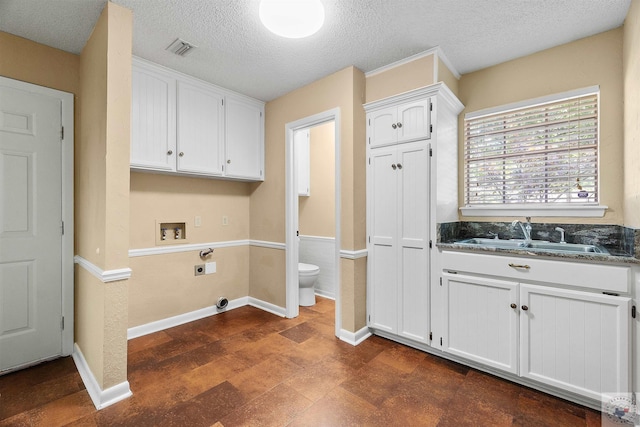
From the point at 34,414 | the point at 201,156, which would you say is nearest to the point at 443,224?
the point at 201,156

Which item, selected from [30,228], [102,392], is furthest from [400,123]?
[30,228]

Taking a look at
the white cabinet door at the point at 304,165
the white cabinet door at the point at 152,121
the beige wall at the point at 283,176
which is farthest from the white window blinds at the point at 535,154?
the white cabinet door at the point at 152,121

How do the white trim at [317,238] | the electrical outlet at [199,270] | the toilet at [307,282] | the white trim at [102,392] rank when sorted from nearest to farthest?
the white trim at [102,392] → the electrical outlet at [199,270] → the toilet at [307,282] → the white trim at [317,238]

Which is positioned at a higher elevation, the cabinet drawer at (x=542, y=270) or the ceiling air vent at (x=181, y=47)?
the ceiling air vent at (x=181, y=47)

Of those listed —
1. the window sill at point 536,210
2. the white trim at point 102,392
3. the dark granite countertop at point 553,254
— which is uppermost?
the window sill at point 536,210

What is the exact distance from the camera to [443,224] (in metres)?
2.38

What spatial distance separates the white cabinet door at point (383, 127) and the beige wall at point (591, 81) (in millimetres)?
897

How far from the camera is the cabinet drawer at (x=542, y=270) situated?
1649 millimetres

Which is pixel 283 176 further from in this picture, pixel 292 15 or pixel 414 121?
pixel 292 15

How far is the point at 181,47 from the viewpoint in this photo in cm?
227

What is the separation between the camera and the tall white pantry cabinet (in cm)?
232

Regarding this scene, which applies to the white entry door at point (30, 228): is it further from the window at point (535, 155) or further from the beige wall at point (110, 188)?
the window at point (535, 155)

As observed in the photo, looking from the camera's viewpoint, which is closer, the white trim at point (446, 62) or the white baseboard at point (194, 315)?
the white trim at point (446, 62)

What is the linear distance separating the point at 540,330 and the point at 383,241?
47.6 inches
